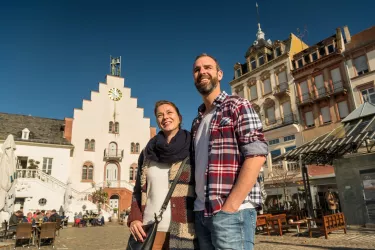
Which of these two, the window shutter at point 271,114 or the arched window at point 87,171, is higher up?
A: the window shutter at point 271,114

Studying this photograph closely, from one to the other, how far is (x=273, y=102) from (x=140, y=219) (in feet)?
98.7

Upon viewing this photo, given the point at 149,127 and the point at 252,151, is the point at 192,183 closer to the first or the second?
the point at 252,151

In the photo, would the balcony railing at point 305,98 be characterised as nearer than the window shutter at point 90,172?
Yes

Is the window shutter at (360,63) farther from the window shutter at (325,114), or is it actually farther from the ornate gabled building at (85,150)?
the ornate gabled building at (85,150)

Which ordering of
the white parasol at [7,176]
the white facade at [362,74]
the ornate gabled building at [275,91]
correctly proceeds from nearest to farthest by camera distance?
the white parasol at [7,176] → the white facade at [362,74] → the ornate gabled building at [275,91]

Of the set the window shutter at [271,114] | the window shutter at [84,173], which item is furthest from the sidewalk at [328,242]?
the window shutter at [84,173]

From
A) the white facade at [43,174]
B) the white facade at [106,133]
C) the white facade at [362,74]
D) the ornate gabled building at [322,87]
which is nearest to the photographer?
the white facade at [362,74]

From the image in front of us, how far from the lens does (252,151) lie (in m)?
1.93

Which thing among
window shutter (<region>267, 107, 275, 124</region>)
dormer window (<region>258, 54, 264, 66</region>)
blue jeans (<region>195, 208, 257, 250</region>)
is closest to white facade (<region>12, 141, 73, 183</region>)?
window shutter (<region>267, 107, 275, 124</region>)

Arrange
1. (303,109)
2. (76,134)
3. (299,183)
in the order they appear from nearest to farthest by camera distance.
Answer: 1. (299,183)
2. (303,109)
3. (76,134)

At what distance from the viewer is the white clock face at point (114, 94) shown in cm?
3827

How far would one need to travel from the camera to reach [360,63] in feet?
81.5

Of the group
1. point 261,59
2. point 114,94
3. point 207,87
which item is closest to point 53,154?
point 114,94

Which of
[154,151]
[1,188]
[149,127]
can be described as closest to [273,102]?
[149,127]
